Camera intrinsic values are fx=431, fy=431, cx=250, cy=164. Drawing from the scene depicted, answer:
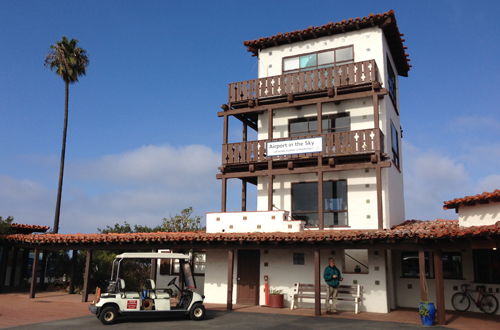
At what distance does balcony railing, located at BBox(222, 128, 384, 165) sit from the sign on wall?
0.14 meters

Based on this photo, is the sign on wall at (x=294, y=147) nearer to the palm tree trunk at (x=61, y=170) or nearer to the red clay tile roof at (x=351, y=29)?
the red clay tile roof at (x=351, y=29)

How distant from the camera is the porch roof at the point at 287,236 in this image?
42.3ft

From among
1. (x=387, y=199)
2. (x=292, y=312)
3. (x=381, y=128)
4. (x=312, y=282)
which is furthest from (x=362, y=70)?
(x=292, y=312)

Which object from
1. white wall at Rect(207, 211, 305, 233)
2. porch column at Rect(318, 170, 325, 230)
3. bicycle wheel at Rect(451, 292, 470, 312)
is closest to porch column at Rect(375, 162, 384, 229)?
porch column at Rect(318, 170, 325, 230)

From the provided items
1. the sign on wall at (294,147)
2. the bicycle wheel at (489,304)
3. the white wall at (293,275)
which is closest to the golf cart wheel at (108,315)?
the white wall at (293,275)

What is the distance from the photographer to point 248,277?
724 inches

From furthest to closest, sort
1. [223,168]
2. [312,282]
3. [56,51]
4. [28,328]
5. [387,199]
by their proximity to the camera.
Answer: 1. [56,51]
2. [223,168]
3. [387,199]
4. [312,282]
5. [28,328]

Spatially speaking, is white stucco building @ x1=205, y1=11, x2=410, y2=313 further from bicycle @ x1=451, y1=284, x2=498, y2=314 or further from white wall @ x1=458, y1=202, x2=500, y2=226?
white wall @ x1=458, y1=202, x2=500, y2=226

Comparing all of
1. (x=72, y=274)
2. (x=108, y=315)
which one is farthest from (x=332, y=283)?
(x=72, y=274)

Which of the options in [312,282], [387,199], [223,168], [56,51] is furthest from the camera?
[56,51]

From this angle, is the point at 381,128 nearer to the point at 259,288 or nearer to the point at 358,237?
the point at 358,237

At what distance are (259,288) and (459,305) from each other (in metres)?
7.74

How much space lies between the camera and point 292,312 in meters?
15.6

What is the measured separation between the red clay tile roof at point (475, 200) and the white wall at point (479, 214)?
0.14 metres
